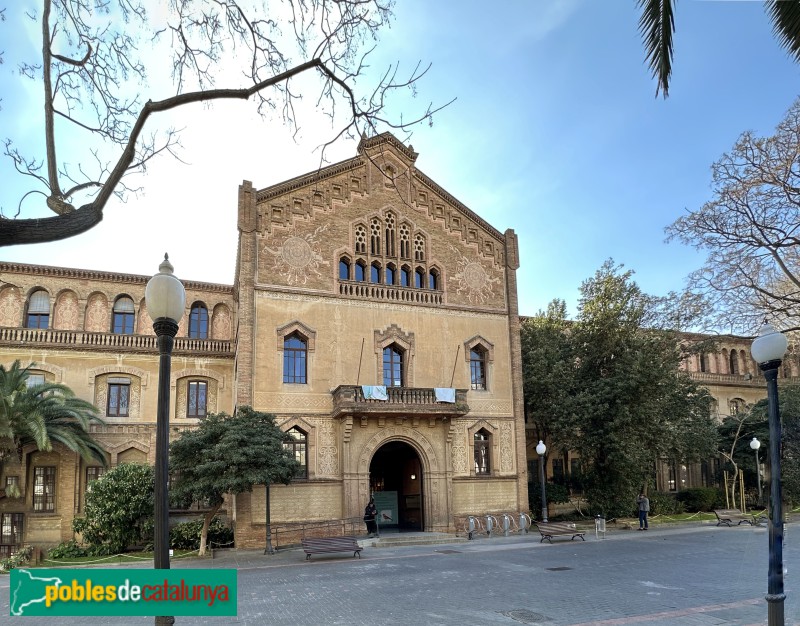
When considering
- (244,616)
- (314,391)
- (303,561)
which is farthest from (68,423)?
(244,616)

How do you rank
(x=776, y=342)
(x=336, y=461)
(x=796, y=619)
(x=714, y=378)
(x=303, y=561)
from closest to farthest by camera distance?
1. (x=776, y=342)
2. (x=796, y=619)
3. (x=303, y=561)
4. (x=336, y=461)
5. (x=714, y=378)

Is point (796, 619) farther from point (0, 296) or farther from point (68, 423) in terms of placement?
point (0, 296)

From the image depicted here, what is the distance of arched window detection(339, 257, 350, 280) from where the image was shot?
27.4 metres

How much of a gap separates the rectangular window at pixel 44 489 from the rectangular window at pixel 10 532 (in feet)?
2.43

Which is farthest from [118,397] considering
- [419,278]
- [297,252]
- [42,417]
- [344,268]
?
[419,278]

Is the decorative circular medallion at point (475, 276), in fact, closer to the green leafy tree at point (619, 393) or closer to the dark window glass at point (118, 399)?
the green leafy tree at point (619, 393)

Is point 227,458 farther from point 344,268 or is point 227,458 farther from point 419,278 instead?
point 419,278

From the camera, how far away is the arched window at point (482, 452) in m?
27.6

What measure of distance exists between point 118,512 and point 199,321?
418 inches

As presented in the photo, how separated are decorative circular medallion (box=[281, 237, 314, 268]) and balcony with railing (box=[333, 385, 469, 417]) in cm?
552

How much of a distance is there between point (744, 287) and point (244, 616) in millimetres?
12603

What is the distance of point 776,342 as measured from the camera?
9.16m

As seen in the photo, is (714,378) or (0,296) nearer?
(0,296)

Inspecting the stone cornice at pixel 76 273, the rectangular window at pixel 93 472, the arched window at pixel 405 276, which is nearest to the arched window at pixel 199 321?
the stone cornice at pixel 76 273
